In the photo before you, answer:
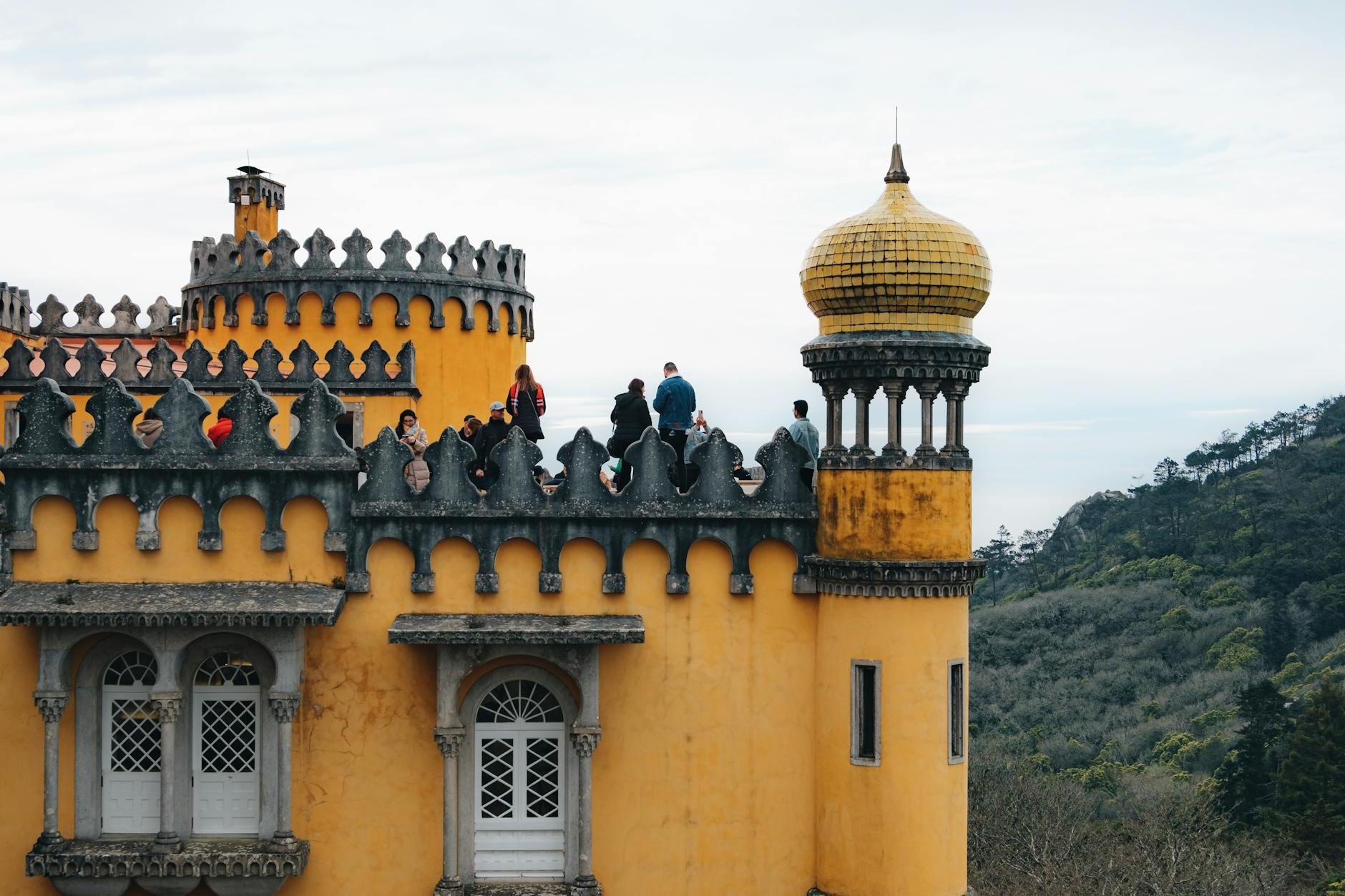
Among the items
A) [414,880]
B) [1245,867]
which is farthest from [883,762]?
[1245,867]

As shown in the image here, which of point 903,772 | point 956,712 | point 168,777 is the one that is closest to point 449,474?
point 168,777

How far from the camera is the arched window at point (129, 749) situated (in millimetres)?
16328

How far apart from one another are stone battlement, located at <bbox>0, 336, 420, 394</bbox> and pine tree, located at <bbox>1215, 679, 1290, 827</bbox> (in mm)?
38060

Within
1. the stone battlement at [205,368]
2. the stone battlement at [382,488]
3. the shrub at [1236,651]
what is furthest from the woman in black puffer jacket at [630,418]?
the shrub at [1236,651]

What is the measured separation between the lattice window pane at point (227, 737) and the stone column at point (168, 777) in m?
0.45

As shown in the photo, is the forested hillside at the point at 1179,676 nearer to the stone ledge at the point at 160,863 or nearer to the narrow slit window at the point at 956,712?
the narrow slit window at the point at 956,712

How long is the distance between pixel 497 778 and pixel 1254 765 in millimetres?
46509

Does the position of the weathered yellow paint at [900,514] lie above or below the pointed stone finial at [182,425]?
below

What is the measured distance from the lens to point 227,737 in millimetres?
16422

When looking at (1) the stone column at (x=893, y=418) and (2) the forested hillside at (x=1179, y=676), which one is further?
(2) the forested hillside at (x=1179, y=676)

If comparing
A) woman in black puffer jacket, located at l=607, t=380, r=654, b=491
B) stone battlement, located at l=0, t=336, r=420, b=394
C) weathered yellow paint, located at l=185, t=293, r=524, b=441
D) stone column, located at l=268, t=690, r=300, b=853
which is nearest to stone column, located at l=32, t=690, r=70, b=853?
stone column, located at l=268, t=690, r=300, b=853

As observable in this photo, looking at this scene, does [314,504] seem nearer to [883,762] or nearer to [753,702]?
[753,702]

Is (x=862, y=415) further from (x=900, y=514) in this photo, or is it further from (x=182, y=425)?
(x=182, y=425)

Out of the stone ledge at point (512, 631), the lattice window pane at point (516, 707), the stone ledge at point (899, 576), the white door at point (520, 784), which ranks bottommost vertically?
the white door at point (520, 784)
